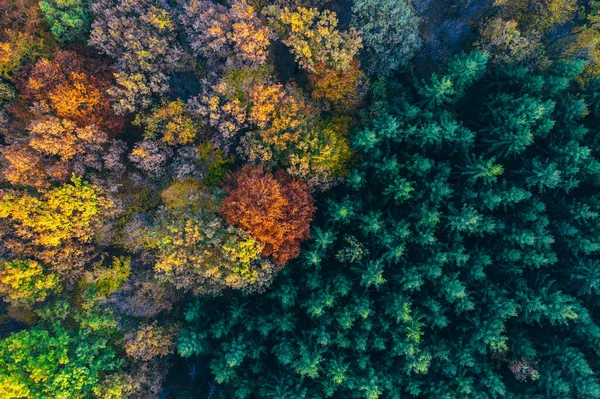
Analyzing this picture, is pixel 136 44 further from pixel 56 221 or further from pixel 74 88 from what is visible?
pixel 56 221

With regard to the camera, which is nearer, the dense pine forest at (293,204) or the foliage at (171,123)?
the dense pine forest at (293,204)

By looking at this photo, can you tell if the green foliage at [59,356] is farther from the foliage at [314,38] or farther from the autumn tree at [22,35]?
the foliage at [314,38]

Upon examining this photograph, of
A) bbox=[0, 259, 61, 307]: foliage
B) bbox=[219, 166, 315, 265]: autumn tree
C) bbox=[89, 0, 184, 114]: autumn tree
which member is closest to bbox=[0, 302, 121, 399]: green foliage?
bbox=[0, 259, 61, 307]: foliage

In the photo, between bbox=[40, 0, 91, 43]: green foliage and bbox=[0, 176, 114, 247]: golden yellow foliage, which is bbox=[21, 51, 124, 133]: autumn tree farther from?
bbox=[0, 176, 114, 247]: golden yellow foliage

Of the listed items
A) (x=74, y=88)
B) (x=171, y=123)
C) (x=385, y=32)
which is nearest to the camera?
(x=74, y=88)

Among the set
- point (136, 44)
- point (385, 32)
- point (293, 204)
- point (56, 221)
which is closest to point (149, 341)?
point (56, 221)

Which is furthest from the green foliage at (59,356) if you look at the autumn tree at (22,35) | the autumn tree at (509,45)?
the autumn tree at (509,45)
